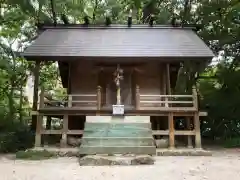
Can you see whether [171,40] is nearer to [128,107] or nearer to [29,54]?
[128,107]

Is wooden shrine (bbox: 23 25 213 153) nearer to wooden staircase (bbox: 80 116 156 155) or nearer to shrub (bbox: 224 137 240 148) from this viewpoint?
wooden staircase (bbox: 80 116 156 155)

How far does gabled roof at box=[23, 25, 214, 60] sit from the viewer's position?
13867 mm

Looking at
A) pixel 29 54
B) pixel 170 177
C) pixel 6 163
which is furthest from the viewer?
pixel 29 54

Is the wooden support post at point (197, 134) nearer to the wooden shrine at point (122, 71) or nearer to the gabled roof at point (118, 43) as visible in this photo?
the wooden shrine at point (122, 71)

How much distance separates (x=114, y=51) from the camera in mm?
14188

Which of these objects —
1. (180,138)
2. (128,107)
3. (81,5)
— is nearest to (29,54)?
(128,107)

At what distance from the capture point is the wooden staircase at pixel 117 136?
1080 centimetres

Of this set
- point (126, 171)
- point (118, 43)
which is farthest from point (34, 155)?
point (118, 43)

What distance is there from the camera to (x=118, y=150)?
10.8 m

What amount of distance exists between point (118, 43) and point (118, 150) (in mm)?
6101

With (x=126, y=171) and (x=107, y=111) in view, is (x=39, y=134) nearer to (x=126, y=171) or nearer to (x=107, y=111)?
(x=107, y=111)

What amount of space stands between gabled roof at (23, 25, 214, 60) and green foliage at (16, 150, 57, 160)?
407 cm

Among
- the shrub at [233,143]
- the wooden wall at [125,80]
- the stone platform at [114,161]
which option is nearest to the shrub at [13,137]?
the wooden wall at [125,80]

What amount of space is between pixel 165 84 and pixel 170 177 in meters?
7.78
